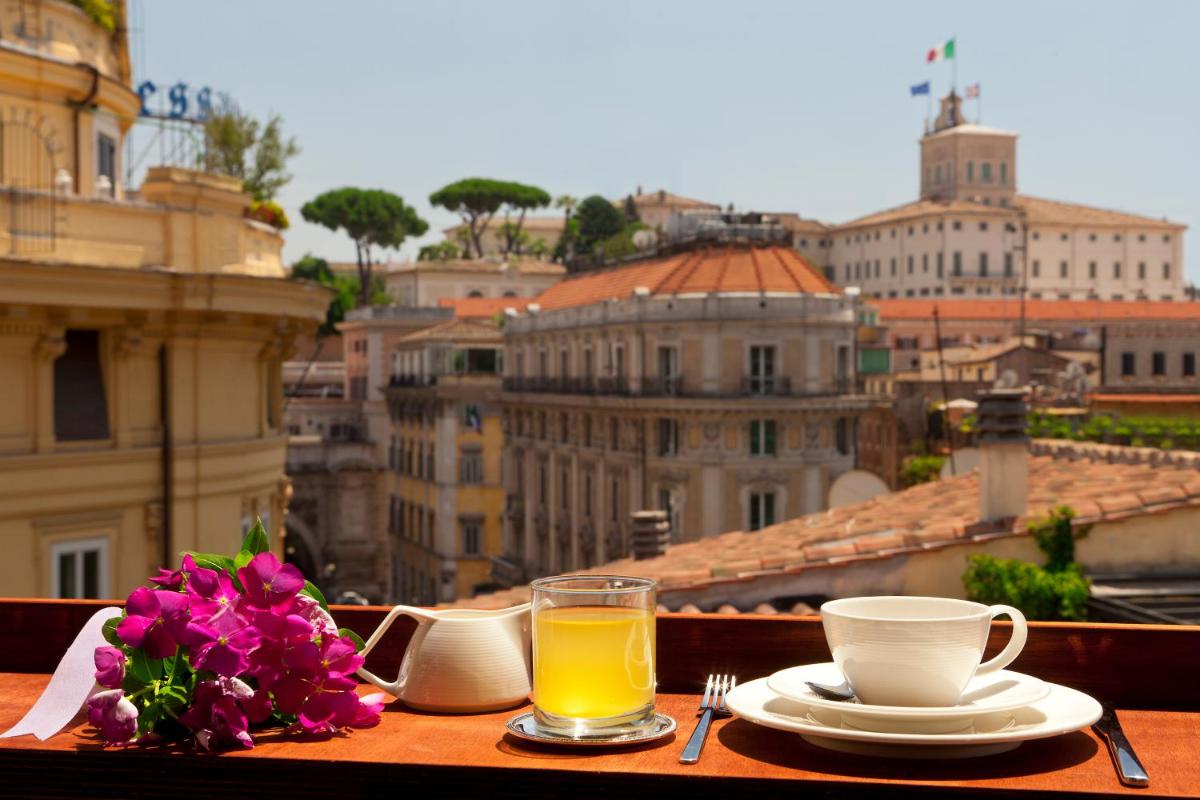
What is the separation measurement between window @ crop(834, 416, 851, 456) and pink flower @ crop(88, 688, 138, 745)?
1677 inches

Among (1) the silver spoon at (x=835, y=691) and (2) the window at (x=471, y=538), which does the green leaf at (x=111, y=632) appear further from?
(2) the window at (x=471, y=538)

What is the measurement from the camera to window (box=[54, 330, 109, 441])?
41.1ft

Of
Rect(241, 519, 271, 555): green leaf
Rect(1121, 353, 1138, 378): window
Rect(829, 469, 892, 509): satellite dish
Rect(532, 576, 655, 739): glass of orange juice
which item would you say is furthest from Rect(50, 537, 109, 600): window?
Result: Rect(1121, 353, 1138, 378): window

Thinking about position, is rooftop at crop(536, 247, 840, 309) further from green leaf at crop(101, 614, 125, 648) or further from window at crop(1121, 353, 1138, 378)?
green leaf at crop(101, 614, 125, 648)

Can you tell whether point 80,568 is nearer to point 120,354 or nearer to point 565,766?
point 120,354

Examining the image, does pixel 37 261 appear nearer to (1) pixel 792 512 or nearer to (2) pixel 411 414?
(1) pixel 792 512

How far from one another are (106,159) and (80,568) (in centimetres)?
636

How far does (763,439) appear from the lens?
43.6 m

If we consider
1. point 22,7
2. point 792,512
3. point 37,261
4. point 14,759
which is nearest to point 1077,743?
point 14,759

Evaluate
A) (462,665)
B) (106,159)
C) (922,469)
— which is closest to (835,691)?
(462,665)

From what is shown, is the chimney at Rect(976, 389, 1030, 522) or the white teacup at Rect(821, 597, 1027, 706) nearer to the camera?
the white teacup at Rect(821, 597, 1027, 706)

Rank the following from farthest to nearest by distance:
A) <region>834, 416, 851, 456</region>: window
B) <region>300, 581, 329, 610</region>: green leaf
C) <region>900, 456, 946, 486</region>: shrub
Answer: <region>900, 456, 946, 486</region>: shrub, <region>834, 416, 851, 456</region>: window, <region>300, 581, 329, 610</region>: green leaf

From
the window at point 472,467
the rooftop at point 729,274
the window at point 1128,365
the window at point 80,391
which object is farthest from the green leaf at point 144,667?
the window at point 1128,365

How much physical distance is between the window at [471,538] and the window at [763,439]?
1787 centimetres
